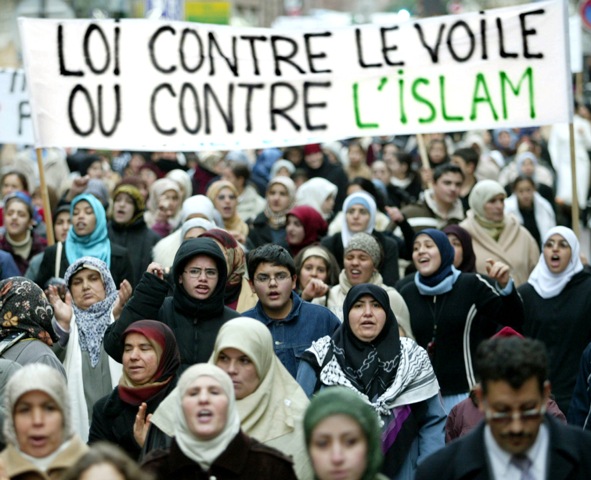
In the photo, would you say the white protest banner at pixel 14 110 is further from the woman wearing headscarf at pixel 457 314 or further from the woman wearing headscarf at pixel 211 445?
the woman wearing headscarf at pixel 211 445

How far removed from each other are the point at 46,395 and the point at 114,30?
5240 millimetres

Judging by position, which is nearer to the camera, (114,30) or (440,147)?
(114,30)

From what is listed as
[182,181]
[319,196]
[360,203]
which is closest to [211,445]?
[360,203]

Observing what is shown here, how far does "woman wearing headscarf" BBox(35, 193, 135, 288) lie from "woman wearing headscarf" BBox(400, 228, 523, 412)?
2.20 m

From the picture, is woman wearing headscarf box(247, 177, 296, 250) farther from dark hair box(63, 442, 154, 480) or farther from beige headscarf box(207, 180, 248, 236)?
dark hair box(63, 442, 154, 480)

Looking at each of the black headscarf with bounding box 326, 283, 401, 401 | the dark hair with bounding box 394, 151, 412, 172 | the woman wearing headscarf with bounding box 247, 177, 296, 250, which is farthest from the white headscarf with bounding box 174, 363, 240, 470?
the dark hair with bounding box 394, 151, 412, 172

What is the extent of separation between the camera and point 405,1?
56.2 metres

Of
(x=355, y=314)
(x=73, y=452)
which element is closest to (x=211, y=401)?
(x=73, y=452)

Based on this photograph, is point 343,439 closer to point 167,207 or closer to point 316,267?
point 316,267

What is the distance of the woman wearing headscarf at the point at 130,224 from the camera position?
410 inches

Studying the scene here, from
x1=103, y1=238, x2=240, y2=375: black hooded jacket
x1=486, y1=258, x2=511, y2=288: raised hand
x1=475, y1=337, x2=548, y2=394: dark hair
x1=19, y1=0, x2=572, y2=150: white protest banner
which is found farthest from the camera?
x1=19, y1=0, x2=572, y2=150: white protest banner

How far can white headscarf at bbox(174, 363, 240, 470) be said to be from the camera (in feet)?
16.9

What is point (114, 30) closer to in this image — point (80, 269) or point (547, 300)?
point (80, 269)

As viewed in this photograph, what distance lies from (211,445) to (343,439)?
62 cm
